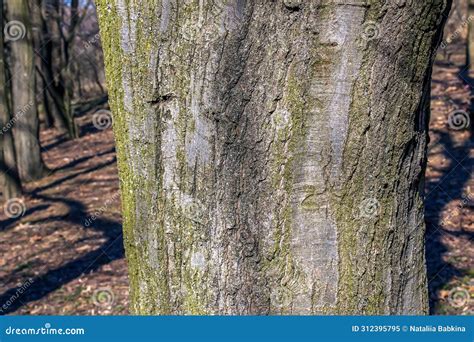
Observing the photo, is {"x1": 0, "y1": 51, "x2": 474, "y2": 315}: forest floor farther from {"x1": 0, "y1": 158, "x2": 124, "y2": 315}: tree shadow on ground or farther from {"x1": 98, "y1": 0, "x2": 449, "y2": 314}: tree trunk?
{"x1": 98, "y1": 0, "x2": 449, "y2": 314}: tree trunk

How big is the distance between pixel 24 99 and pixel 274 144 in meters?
11.8

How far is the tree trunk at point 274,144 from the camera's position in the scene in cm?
204

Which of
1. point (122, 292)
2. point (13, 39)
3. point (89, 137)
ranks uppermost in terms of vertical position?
point (13, 39)

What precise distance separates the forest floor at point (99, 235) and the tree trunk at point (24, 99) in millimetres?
446

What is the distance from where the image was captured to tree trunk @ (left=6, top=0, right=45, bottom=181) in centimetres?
1240

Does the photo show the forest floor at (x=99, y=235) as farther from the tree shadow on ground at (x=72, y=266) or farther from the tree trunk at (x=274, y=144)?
the tree trunk at (x=274, y=144)

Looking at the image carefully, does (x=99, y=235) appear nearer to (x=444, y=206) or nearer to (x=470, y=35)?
(x=444, y=206)

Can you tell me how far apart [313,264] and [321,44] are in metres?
0.73

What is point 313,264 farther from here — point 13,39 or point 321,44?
point 13,39

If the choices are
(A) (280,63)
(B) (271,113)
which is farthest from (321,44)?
(B) (271,113)

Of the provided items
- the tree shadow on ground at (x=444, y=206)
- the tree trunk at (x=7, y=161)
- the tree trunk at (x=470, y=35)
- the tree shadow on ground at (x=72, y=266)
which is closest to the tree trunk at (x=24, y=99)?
the tree trunk at (x=7, y=161)

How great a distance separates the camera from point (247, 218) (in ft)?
7.16

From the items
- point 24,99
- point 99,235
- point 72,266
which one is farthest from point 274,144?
point 24,99

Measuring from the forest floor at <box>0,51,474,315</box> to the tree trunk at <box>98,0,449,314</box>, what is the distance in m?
4.36
